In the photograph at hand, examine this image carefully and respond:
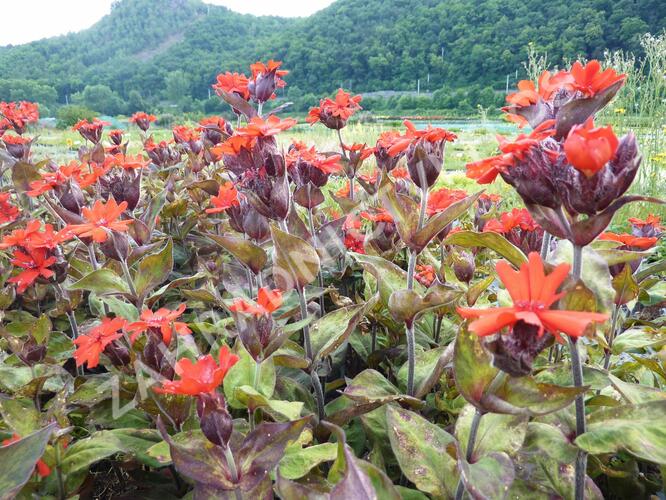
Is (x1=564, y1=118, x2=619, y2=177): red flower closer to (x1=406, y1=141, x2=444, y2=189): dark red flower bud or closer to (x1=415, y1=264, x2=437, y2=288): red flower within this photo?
(x1=406, y1=141, x2=444, y2=189): dark red flower bud

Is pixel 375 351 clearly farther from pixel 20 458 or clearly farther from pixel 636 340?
pixel 20 458

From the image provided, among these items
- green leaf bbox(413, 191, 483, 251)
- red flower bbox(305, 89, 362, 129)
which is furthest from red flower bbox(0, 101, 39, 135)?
green leaf bbox(413, 191, 483, 251)

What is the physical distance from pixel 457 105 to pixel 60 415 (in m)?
33.8

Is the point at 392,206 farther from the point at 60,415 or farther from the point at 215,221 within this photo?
the point at 215,221

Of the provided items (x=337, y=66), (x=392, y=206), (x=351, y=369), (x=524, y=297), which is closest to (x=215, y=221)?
(x=351, y=369)

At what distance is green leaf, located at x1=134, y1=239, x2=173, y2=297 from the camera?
62.4 inches

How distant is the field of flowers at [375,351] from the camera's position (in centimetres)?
81

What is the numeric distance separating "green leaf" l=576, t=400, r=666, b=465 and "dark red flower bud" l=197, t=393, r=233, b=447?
0.68 meters

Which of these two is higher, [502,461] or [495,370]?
[495,370]

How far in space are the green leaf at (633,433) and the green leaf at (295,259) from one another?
2.53ft

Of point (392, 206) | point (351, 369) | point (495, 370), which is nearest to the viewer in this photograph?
point (495, 370)

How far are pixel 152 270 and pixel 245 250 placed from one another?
0.38 metres

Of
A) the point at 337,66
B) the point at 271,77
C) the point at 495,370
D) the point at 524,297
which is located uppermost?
the point at 337,66

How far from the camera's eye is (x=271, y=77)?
198 cm
